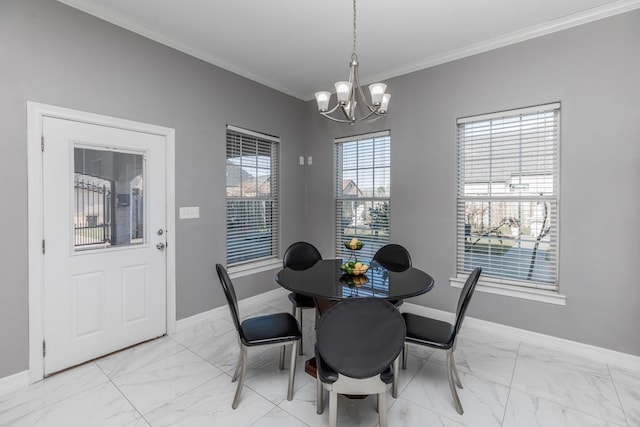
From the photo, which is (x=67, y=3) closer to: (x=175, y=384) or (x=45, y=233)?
(x=45, y=233)

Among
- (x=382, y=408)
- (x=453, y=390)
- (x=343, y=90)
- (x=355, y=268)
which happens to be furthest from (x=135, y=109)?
(x=453, y=390)

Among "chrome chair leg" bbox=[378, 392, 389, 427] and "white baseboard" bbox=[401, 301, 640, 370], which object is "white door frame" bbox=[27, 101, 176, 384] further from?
"white baseboard" bbox=[401, 301, 640, 370]

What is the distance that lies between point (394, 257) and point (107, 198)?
275cm

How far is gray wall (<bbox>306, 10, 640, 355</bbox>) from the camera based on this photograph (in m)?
2.50

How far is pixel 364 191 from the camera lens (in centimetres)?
414

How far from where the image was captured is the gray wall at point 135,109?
84.8 inches

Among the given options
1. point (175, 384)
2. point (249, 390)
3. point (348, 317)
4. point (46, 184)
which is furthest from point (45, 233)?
point (348, 317)

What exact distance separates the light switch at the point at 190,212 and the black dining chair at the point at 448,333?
2.42 meters

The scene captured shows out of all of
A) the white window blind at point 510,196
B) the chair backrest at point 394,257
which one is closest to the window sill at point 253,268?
the chair backrest at point 394,257

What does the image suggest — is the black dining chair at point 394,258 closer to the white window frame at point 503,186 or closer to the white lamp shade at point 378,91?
the white window frame at point 503,186

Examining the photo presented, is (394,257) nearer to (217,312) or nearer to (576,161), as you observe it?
(576,161)

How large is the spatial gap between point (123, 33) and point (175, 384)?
3031mm

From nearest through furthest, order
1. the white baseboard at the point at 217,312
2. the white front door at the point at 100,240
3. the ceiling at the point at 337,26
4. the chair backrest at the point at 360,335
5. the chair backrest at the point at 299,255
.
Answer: the chair backrest at the point at 360,335 < the white front door at the point at 100,240 < the ceiling at the point at 337,26 < the chair backrest at the point at 299,255 < the white baseboard at the point at 217,312

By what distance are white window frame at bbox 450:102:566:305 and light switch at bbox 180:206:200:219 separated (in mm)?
2908
